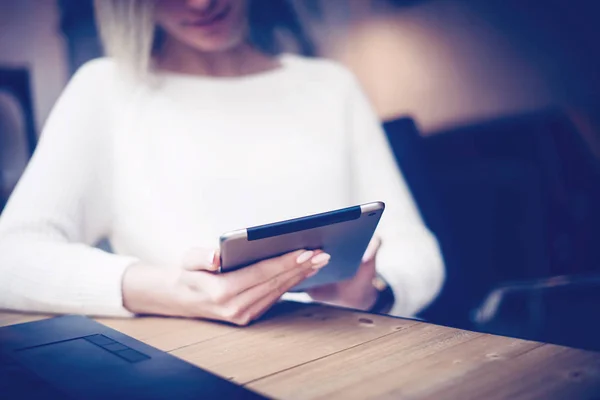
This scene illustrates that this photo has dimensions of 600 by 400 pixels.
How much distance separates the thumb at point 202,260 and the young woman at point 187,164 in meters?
0.09

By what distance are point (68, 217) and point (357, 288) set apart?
491 millimetres

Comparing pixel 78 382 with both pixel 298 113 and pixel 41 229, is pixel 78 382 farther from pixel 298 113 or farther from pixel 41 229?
pixel 298 113

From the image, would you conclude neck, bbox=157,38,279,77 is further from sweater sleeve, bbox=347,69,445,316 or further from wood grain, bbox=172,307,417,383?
wood grain, bbox=172,307,417,383

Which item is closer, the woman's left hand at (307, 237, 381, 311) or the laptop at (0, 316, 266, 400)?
the laptop at (0, 316, 266, 400)

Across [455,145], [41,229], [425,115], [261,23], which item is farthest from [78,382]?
[425,115]

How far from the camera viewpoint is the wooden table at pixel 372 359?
0.35 meters

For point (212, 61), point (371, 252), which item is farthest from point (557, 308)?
point (212, 61)

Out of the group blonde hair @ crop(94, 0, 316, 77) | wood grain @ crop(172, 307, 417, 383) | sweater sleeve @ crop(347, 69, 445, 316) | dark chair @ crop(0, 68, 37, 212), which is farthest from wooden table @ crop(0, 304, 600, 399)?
blonde hair @ crop(94, 0, 316, 77)

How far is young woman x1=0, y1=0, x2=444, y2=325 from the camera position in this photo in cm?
73

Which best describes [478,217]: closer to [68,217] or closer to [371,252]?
[371,252]

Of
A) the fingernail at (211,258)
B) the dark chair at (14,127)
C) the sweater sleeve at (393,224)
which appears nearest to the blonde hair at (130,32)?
the dark chair at (14,127)

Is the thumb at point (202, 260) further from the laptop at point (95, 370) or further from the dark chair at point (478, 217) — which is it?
the dark chair at point (478, 217)

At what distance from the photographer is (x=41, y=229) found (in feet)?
2.48

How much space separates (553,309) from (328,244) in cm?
62
